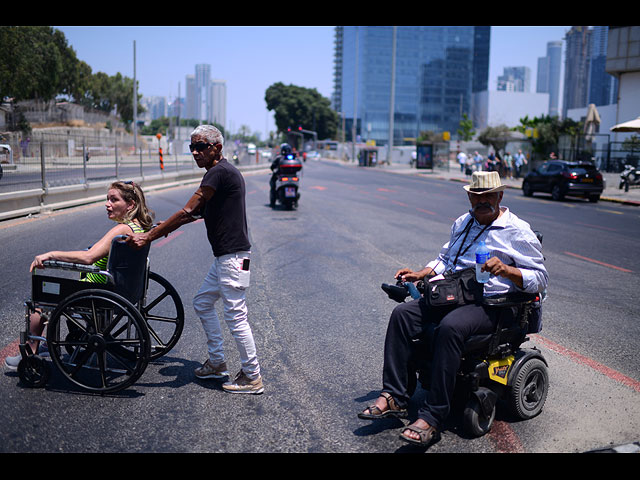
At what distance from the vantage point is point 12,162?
45.9 feet

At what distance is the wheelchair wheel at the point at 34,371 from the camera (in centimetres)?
439

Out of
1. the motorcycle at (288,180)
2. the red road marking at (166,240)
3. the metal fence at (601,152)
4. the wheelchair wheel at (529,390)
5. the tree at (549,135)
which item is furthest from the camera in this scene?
the tree at (549,135)

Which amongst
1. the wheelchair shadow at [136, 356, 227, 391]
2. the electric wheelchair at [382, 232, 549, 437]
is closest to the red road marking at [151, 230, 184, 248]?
the wheelchair shadow at [136, 356, 227, 391]

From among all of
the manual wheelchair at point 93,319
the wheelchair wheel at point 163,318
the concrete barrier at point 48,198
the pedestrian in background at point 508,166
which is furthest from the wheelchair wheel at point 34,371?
the pedestrian in background at point 508,166

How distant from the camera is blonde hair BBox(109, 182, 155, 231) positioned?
185 inches

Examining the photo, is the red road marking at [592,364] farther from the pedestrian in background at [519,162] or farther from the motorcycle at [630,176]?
the pedestrian in background at [519,162]

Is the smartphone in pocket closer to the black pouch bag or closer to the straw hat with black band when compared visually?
the black pouch bag

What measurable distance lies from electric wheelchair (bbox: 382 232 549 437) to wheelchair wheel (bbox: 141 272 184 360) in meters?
1.93

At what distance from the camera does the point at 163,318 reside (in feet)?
16.6

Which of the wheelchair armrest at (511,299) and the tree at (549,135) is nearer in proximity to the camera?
the wheelchair armrest at (511,299)

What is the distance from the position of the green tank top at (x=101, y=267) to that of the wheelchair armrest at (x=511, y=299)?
2.56 meters
